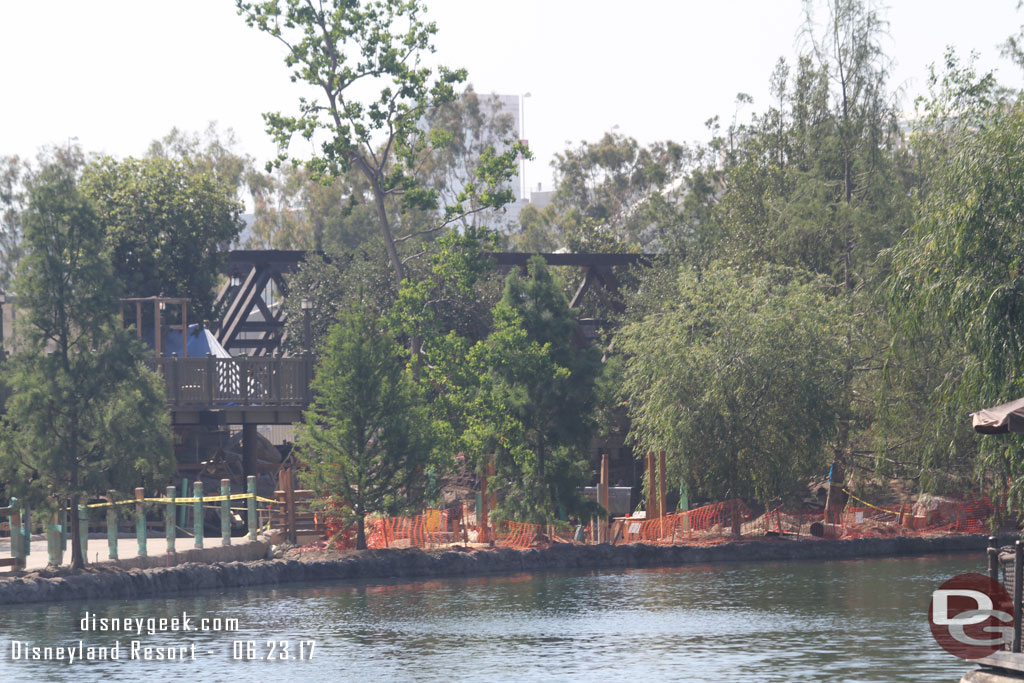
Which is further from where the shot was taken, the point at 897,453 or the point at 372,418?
the point at 897,453

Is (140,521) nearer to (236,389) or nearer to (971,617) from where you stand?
(236,389)

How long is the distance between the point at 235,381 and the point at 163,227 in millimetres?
8421

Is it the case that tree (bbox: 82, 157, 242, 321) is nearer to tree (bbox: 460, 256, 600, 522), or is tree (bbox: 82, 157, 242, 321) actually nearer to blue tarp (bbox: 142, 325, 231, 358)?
blue tarp (bbox: 142, 325, 231, 358)

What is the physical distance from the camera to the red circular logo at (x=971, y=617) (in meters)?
18.0

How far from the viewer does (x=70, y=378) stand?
2889 cm

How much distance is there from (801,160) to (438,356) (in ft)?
76.9

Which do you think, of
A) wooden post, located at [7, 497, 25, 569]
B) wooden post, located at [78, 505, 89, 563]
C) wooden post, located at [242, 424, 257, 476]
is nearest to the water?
wooden post, located at [7, 497, 25, 569]

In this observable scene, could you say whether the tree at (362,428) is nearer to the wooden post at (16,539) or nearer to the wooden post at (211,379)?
the wooden post at (211,379)

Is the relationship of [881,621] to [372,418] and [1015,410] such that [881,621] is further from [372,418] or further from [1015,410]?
[372,418]

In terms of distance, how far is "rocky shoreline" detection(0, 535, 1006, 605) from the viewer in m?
28.0

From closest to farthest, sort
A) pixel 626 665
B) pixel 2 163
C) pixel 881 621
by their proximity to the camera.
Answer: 1. pixel 626 665
2. pixel 881 621
3. pixel 2 163

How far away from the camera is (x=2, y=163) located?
8356cm

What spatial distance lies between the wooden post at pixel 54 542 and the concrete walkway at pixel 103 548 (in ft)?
2.18

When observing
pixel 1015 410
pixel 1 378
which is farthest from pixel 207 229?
pixel 1015 410
